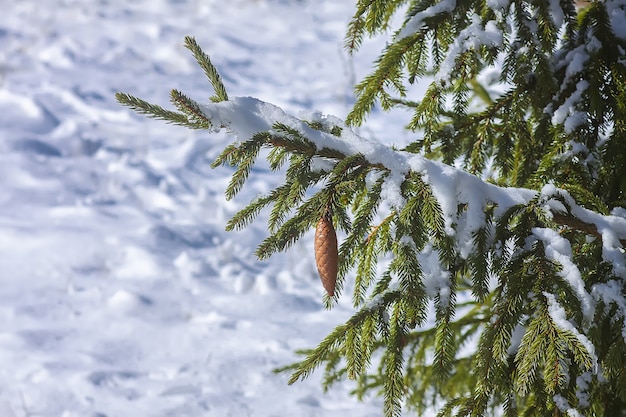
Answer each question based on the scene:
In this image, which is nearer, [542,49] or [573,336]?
[573,336]

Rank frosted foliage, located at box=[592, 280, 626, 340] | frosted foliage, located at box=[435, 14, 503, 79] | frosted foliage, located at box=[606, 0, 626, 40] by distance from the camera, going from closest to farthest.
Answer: frosted foliage, located at box=[592, 280, 626, 340], frosted foliage, located at box=[435, 14, 503, 79], frosted foliage, located at box=[606, 0, 626, 40]

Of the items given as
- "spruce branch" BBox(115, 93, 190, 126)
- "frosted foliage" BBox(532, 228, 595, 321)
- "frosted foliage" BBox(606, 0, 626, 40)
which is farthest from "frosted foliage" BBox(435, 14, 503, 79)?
"spruce branch" BBox(115, 93, 190, 126)

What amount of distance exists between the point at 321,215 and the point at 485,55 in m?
1.09

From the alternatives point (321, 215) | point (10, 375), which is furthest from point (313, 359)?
point (10, 375)

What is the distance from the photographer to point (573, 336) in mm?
1651

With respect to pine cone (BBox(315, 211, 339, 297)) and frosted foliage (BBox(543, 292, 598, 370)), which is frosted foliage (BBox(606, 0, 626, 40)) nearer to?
frosted foliage (BBox(543, 292, 598, 370))

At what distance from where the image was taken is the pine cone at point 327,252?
1663mm

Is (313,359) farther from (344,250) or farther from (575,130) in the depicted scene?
(575,130)

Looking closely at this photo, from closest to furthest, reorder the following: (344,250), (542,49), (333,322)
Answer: (344,250), (542,49), (333,322)

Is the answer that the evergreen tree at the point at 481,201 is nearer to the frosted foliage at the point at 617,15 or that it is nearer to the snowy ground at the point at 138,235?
the frosted foliage at the point at 617,15

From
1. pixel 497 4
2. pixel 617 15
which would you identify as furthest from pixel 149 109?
pixel 617 15

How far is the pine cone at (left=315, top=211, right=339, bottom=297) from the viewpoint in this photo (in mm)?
1663

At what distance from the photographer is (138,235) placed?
6.23 metres

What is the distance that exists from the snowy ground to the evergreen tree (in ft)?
7.84
